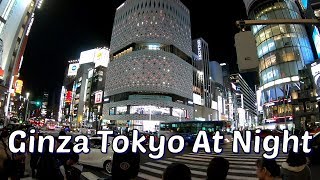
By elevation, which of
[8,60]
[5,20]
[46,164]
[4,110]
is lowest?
[46,164]

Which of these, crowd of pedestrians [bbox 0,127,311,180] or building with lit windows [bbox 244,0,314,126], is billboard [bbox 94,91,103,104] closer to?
building with lit windows [bbox 244,0,314,126]

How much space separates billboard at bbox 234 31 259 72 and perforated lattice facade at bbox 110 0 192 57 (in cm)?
8037

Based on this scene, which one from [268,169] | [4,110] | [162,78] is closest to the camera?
[268,169]

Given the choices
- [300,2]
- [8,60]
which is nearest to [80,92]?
[8,60]

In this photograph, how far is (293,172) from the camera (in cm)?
430

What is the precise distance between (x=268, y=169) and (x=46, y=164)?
14.4 feet

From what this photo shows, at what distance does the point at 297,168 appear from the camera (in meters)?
4.30

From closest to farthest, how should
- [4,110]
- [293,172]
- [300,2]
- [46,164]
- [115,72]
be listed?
1. [293,172]
2. [46,164]
3. [4,110]
4. [300,2]
5. [115,72]

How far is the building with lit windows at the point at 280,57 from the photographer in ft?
220

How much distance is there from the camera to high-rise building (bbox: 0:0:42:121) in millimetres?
45812

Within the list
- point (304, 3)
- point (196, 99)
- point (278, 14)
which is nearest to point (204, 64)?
point (196, 99)

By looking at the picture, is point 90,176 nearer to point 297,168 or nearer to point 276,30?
point 297,168

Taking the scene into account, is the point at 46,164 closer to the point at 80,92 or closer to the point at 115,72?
the point at 115,72

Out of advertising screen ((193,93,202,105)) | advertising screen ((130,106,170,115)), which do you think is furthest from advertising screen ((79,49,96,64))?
advertising screen ((193,93,202,105))
